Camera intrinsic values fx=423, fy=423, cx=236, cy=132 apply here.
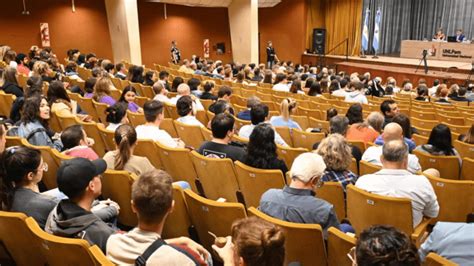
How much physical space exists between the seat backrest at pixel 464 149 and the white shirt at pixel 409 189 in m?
1.83

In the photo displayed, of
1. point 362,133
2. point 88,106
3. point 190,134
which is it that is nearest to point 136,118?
point 190,134

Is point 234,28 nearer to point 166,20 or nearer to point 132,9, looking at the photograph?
point 166,20

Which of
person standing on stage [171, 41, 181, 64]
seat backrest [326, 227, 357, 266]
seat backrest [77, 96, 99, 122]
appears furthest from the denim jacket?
person standing on stage [171, 41, 181, 64]

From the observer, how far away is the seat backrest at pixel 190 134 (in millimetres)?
5044

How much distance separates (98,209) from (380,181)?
204 centimetres

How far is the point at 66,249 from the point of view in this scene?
6.72ft

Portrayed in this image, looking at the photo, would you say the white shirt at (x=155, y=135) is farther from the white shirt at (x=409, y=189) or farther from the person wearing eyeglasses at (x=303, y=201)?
the white shirt at (x=409, y=189)

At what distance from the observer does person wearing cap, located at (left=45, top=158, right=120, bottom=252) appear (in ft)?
7.63

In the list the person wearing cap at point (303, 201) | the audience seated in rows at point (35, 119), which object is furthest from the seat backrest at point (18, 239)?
the audience seated in rows at point (35, 119)

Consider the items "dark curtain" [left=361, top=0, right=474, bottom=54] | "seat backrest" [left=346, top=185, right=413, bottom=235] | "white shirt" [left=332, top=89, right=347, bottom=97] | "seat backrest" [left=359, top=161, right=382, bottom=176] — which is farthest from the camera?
"dark curtain" [left=361, top=0, right=474, bottom=54]

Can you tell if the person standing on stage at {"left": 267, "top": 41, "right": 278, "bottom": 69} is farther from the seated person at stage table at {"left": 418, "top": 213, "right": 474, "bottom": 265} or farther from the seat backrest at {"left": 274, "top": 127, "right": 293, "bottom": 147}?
the seated person at stage table at {"left": 418, "top": 213, "right": 474, "bottom": 265}

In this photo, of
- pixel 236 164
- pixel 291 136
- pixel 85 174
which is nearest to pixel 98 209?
pixel 85 174

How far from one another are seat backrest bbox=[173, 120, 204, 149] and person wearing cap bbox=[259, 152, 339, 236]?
236 centimetres

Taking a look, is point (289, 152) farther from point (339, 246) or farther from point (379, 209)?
point (339, 246)
